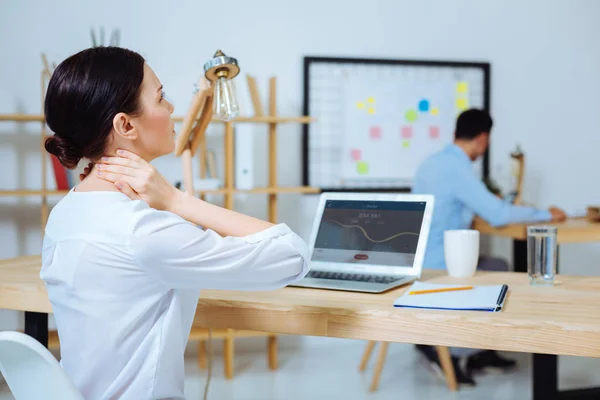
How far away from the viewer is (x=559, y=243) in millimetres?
3225

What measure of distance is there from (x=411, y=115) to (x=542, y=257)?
8.48 feet

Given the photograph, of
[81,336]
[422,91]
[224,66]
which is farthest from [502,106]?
[81,336]

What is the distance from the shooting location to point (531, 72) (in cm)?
430

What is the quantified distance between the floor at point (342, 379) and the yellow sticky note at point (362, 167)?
1047 mm

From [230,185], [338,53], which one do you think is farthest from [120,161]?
[338,53]

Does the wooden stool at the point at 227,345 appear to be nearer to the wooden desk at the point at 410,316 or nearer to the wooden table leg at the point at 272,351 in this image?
the wooden table leg at the point at 272,351

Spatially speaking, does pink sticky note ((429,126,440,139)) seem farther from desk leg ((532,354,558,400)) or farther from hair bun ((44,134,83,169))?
hair bun ((44,134,83,169))

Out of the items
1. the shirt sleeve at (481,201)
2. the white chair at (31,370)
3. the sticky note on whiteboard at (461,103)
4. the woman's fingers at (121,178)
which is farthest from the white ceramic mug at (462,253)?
the sticky note on whiteboard at (461,103)

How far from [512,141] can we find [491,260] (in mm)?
1012

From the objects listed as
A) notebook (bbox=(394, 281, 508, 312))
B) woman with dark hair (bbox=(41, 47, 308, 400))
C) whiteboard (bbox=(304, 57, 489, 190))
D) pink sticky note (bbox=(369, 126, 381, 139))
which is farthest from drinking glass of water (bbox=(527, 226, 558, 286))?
pink sticky note (bbox=(369, 126, 381, 139))

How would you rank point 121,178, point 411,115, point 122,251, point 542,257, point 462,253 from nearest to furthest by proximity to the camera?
point 122,251, point 121,178, point 542,257, point 462,253, point 411,115

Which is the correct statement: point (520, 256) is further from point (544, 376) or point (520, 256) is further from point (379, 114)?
point (544, 376)

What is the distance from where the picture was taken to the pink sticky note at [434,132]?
13.6 feet

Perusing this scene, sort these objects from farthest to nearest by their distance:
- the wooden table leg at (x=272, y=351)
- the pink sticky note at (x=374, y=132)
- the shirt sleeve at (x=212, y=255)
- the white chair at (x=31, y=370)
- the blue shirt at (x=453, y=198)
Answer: the pink sticky note at (x=374, y=132), the wooden table leg at (x=272, y=351), the blue shirt at (x=453, y=198), the shirt sleeve at (x=212, y=255), the white chair at (x=31, y=370)
